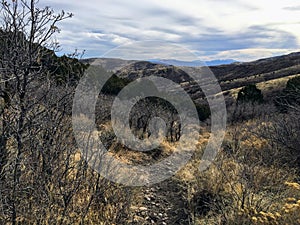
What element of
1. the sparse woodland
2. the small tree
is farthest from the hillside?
the small tree

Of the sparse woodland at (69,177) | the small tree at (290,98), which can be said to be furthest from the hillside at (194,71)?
the small tree at (290,98)

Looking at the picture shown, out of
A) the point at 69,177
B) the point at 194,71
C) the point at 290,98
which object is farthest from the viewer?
the point at 290,98

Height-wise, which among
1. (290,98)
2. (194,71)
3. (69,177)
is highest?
(194,71)

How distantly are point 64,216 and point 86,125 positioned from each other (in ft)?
6.07

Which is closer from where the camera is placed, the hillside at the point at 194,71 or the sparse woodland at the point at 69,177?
the sparse woodland at the point at 69,177

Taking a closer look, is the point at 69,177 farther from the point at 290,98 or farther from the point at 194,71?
the point at 290,98

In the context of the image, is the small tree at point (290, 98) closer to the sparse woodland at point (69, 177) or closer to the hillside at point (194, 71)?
the sparse woodland at point (69, 177)

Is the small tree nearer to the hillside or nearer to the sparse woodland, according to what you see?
the sparse woodland

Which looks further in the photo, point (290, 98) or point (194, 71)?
point (290, 98)

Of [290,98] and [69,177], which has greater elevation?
[290,98]

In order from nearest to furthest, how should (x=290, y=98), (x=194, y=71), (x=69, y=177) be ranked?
(x=69, y=177) → (x=194, y=71) → (x=290, y=98)

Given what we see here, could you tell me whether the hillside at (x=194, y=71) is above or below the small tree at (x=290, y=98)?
above

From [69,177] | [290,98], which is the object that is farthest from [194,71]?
[290,98]

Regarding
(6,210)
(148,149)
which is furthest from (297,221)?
(148,149)
